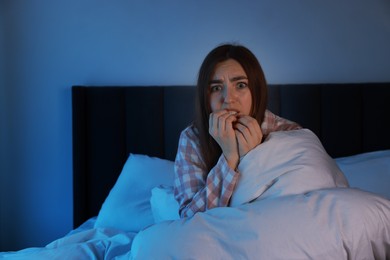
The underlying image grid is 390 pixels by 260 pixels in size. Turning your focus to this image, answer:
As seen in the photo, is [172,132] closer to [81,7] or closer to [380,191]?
[81,7]

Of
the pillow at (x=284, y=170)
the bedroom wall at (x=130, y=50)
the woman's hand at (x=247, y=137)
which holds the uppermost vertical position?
the bedroom wall at (x=130, y=50)

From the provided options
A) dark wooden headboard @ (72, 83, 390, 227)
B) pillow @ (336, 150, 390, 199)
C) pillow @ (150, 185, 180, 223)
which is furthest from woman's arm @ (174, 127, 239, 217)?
pillow @ (336, 150, 390, 199)

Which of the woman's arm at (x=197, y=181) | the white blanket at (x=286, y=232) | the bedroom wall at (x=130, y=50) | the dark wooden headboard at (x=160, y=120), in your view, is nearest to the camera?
the white blanket at (x=286, y=232)

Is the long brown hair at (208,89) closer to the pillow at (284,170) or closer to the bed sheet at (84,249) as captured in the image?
the pillow at (284,170)

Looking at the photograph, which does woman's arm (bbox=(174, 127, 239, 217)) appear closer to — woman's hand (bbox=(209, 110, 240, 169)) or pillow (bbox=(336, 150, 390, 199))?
Result: woman's hand (bbox=(209, 110, 240, 169))

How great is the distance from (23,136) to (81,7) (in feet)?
2.42

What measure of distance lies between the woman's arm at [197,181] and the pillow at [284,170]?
3 cm

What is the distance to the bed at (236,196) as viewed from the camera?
772 mm

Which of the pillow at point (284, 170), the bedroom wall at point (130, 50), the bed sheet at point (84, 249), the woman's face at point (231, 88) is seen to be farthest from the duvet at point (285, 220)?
the bedroom wall at point (130, 50)

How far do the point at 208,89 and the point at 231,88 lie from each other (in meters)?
0.08

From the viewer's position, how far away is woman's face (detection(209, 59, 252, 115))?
1.21 meters

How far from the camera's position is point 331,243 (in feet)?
2.47

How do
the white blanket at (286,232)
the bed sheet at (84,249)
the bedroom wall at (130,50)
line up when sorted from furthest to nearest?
the bedroom wall at (130,50)
the bed sheet at (84,249)
the white blanket at (286,232)

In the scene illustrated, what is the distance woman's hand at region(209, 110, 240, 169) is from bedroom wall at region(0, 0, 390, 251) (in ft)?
2.78
